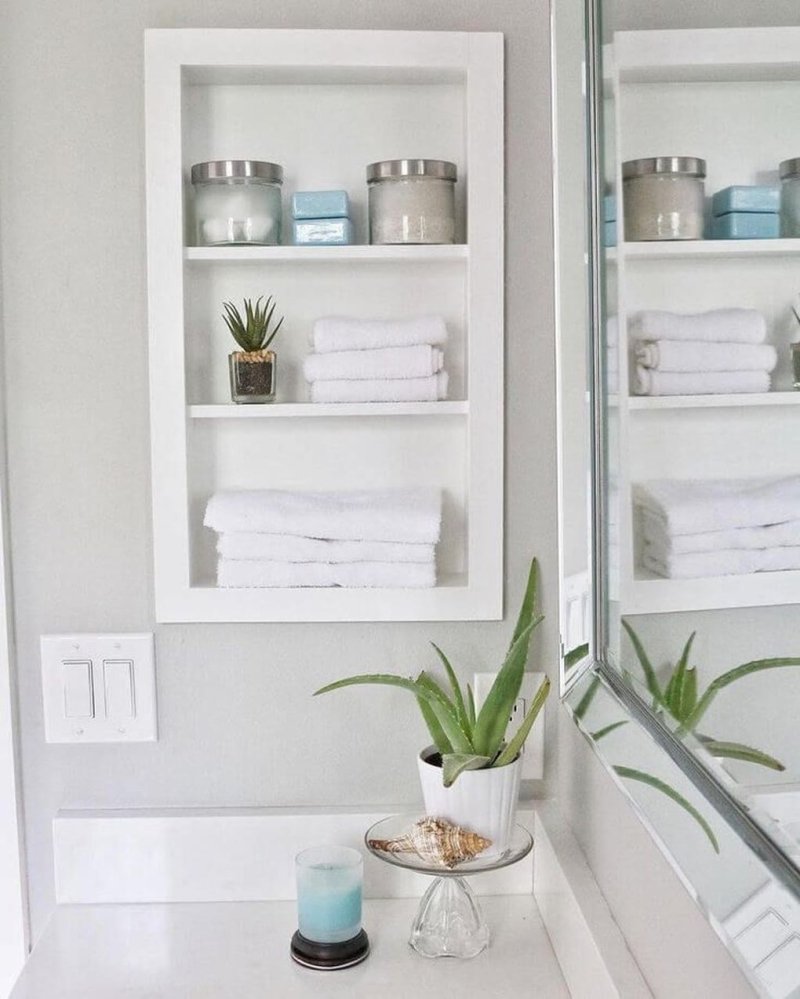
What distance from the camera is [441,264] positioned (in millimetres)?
1256

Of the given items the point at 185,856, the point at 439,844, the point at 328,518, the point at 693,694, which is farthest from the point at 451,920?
the point at 693,694

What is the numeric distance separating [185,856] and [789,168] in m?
1.04

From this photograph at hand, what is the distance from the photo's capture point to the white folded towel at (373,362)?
119 cm

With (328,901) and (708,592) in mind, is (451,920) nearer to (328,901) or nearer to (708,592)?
(328,901)

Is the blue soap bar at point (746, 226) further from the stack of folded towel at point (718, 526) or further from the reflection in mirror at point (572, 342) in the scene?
the reflection in mirror at point (572, 342)

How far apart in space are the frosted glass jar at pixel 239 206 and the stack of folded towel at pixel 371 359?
0.40ft

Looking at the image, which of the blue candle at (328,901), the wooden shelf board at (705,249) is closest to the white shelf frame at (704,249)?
the wooden shelf board at (705,249)

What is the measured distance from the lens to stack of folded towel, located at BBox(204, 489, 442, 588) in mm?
1195

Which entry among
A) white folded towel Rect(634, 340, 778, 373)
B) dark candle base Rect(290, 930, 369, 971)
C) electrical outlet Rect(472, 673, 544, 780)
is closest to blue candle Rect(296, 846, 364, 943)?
dark candle base Rect(290, 930, 369, 971)

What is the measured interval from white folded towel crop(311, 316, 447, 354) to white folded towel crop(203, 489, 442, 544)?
178 mm

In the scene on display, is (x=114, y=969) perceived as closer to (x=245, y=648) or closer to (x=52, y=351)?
(x=245, y=648)

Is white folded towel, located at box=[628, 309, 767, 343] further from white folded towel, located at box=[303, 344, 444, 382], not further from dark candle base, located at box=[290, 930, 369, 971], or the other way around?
dark candle base, located at box=[290, 930, 369, 971]

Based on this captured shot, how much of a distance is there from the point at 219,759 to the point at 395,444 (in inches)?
17.1

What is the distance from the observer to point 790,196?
511 mm
